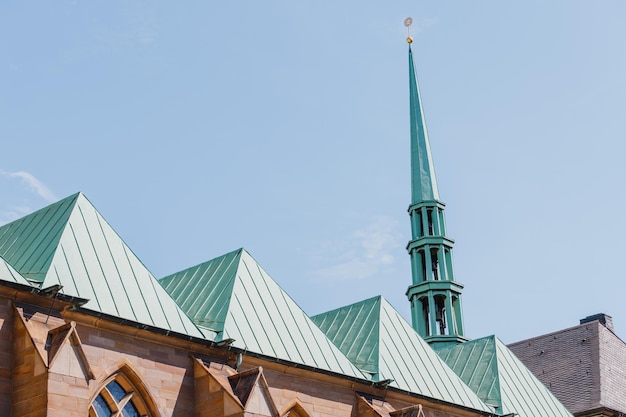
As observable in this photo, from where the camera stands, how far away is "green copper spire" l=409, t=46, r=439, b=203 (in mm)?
53969

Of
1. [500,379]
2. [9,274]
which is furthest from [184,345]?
[500,379]

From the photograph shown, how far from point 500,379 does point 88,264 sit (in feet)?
58.3

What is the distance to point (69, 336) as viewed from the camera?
86.6 ft

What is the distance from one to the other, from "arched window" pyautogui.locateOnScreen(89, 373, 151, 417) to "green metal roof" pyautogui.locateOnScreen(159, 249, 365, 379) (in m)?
3.28

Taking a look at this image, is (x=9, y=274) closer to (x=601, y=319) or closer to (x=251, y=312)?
(x=251, y=312)

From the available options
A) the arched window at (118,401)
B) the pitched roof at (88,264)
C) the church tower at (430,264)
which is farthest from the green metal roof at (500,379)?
the arched window at (118,401)

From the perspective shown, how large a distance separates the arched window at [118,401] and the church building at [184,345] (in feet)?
0.09

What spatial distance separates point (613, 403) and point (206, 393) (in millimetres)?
24810

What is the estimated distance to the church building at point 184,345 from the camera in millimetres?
26672

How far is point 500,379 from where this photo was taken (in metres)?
41.9

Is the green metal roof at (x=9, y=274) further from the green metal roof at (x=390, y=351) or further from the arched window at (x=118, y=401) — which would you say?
the green metal roof at (x=390, y=351)

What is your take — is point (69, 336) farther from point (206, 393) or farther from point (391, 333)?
point (391, 333)

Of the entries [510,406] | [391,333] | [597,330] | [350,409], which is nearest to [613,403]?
[597,330]

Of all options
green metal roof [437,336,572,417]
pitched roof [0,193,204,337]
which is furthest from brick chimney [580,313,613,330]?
pitched roof [0,193,204,337]
